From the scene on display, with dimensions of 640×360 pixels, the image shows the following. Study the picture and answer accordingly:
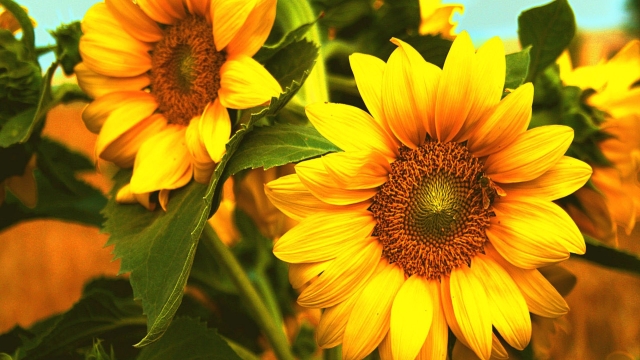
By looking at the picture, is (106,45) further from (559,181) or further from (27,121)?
(559,181)

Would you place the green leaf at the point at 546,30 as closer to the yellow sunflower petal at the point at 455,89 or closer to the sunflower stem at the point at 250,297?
the yellow sunflower petal at the point at 455,89

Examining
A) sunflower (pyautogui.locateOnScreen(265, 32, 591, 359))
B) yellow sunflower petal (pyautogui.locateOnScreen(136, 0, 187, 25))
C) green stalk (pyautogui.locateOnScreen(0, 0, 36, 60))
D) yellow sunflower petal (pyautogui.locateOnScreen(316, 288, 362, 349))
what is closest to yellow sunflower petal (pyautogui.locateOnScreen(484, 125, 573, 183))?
sunflower (pyautogui.locateOnScreen(265, 32, 591, 359))

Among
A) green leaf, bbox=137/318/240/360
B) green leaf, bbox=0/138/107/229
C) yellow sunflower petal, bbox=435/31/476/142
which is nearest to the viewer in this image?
yellow sunflower petal, bbox=435/31/476/142

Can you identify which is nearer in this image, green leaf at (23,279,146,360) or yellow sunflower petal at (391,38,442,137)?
yellow sunflower petal at (391,38,442,137)

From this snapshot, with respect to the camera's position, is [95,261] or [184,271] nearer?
[184,271]

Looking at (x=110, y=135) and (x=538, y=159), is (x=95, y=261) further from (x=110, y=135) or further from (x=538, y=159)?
(x=538, y=159)

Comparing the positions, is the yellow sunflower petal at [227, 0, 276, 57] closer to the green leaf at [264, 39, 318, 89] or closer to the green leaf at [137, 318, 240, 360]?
the green leaf at [264, 39, 318, 89]

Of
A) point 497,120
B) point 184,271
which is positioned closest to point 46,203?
point 184,271
